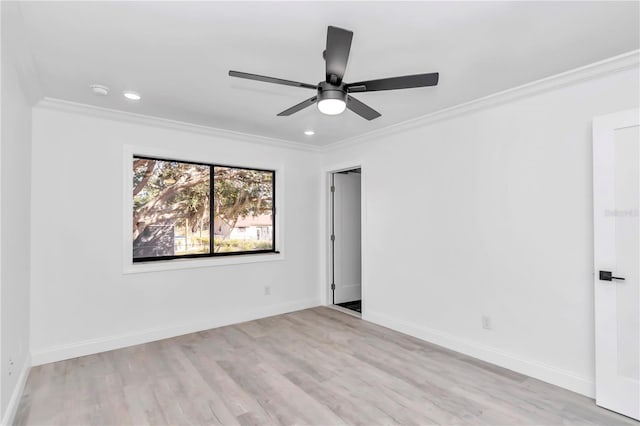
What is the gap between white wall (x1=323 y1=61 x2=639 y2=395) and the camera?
2.63 metres

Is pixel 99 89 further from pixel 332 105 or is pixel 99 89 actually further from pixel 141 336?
pixel 141 336

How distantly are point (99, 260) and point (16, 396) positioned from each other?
1.35m

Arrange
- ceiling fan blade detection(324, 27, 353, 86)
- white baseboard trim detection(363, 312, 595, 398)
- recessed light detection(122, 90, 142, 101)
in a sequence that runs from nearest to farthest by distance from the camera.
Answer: ceiling fan blade detection(324, 27, 353, 86) → white baseboard trim detection(363, 312, 595, 398) → recessed light detection(122, 90, 142, 101)

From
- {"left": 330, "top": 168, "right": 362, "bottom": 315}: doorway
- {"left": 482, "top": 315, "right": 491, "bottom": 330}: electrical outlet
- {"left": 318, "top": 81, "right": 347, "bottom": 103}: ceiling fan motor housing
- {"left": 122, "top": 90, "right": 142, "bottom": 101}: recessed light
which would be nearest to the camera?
{"left": 318, "top": 81, "right": 347, "bottom": 103}: ceiling fan motor housing

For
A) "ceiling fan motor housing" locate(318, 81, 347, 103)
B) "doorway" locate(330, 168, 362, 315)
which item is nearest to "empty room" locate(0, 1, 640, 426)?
"ceiling fan motor housing" locate(318, 81, 347, 103)

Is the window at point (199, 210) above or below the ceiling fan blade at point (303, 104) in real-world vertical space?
below

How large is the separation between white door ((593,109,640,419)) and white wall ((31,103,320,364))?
3.71m

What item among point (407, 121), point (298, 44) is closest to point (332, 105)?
point (298, 44)

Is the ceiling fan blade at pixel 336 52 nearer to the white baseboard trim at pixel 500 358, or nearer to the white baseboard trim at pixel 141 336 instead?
the white baseboard trim at pixel 500 358

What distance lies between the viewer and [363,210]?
14.9 feet

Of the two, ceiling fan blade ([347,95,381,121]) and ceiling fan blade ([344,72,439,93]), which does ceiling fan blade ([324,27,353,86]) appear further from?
ceiling fan blade ([347,95,381,121])

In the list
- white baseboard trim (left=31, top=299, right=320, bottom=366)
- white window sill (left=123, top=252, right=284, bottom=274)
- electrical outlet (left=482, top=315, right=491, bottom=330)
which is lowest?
white baseboard trim (left=31, top=299, right=320, bottom=366)

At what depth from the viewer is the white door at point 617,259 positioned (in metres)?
2.30

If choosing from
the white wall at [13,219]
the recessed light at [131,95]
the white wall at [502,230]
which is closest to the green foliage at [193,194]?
the recessed light at [131,95]
